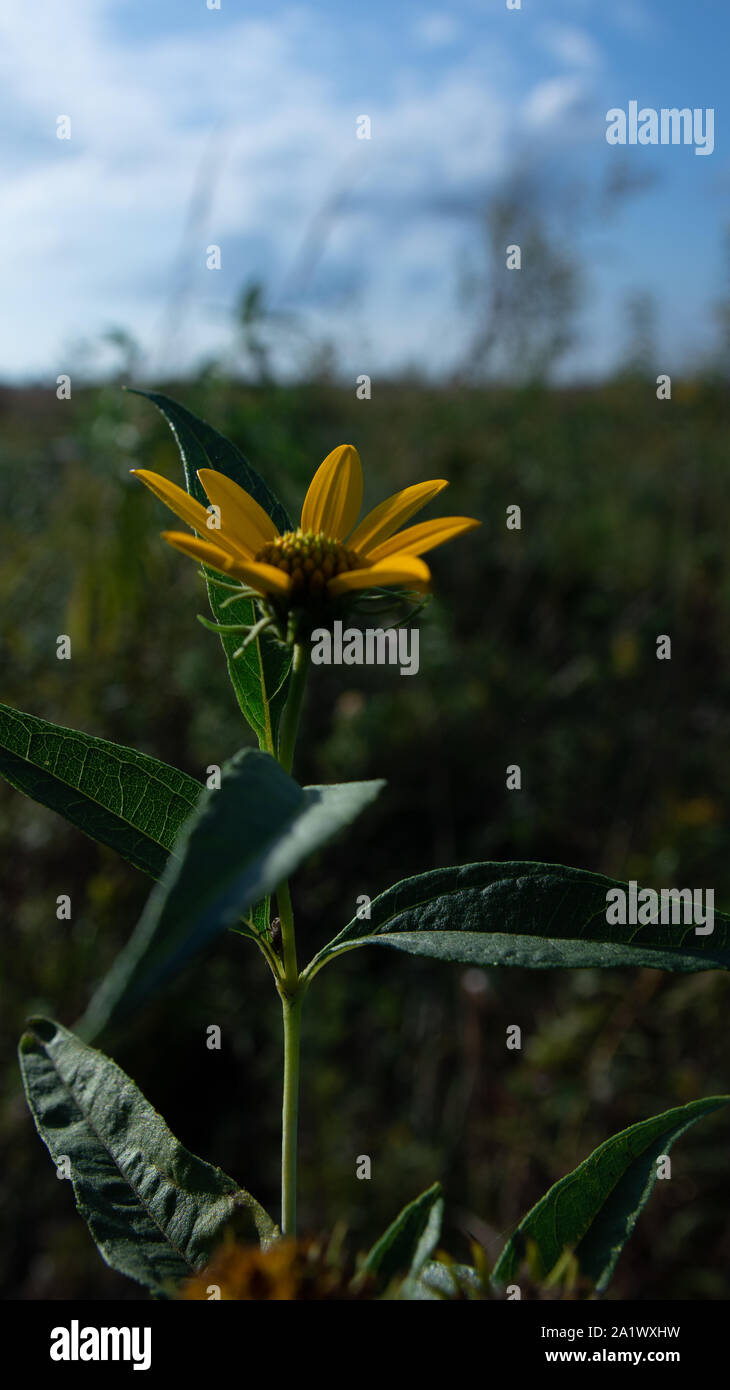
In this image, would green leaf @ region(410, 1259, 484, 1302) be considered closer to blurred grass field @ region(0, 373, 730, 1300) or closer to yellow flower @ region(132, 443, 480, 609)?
yellow flower @ region(132, 443, 480, 609)

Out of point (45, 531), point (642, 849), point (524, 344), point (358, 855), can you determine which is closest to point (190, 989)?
point (358, 855)

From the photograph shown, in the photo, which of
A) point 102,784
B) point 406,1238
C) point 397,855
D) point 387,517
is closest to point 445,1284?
point 406,1238

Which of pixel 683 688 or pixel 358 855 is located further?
pixel 683 688

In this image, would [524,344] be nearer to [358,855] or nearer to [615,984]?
[358,855]

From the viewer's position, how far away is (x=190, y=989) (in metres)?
1.78

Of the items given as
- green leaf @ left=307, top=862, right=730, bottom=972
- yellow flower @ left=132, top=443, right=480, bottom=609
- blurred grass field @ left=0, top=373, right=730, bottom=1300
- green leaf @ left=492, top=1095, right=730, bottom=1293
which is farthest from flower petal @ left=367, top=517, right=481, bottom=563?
blurred grass field @ left=0, top=373, right=730, bottom=1300

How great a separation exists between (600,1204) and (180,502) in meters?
0.35

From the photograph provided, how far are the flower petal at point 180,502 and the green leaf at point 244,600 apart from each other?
0.05 ft

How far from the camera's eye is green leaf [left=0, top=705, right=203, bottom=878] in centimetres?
40

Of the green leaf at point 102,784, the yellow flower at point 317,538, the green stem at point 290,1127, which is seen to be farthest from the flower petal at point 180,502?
the green stem at point 290,1127

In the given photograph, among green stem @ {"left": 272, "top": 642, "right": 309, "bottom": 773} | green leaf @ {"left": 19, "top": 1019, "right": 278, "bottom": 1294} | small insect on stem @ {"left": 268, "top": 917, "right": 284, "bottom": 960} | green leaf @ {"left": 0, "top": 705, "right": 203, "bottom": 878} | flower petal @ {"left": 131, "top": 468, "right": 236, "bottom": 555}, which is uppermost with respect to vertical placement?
flower petal @ {"left": 131, "top": 468, "right": 236, "bottom": 555}

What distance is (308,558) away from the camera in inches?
18.0

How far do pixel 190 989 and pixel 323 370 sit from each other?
6.73 ft

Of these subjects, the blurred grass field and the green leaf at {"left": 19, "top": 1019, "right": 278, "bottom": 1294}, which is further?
the blurred grass field
